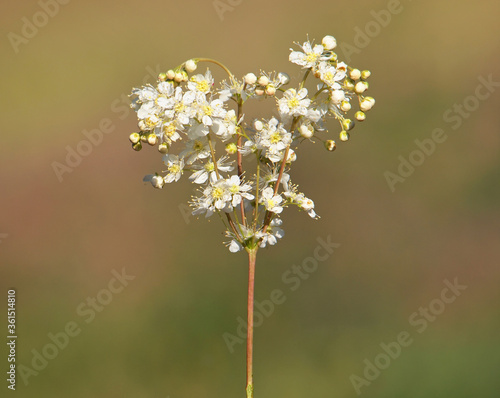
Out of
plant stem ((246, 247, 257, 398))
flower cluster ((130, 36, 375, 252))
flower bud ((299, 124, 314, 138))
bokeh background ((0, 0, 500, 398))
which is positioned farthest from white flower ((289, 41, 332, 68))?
bokeh background ((0, 0, 500, 398))

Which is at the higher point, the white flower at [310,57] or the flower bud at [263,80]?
the white flower at [310,57]

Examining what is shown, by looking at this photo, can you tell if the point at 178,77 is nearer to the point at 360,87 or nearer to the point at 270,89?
the point at 270,89

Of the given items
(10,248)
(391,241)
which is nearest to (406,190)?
(391,241)

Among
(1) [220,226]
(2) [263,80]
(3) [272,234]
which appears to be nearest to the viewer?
(2) [263,80]

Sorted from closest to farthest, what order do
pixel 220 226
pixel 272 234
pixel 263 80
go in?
pixel 263 80 < pixel 272 234 < pixel 220 226

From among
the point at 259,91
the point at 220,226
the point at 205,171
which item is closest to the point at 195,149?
the point at 205,171

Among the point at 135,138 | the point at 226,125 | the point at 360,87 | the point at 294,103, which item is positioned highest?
the point at 360,87

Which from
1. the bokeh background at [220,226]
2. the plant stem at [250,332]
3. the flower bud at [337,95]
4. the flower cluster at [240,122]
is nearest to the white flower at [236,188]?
the flower cluster at [240,122]

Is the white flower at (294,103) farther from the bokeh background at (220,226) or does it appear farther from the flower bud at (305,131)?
the bokeh background at (220,226)

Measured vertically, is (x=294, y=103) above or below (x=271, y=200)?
above
